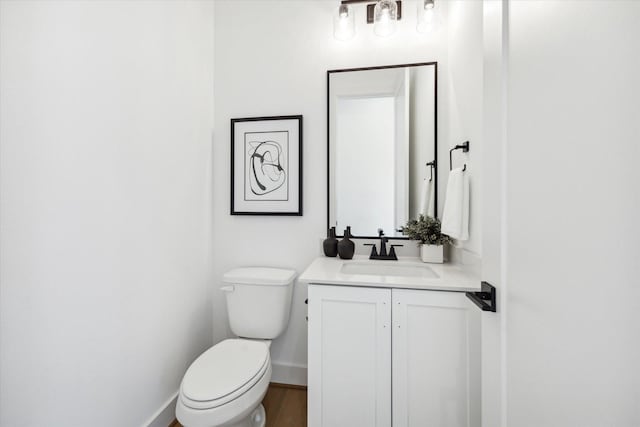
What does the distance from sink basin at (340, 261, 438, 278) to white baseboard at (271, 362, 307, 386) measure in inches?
31.0

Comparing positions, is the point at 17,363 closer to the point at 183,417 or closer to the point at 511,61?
the point at 183,417

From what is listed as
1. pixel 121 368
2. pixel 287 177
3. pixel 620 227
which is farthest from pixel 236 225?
pixel 620 227

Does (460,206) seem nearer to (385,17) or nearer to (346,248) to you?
(346,248)

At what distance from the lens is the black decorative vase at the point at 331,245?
1705 millimetres

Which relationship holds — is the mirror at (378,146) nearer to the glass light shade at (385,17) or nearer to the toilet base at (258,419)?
the glass light shade at (385,17)

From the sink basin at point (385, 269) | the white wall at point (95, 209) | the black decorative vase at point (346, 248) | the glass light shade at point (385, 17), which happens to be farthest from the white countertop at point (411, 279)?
the glass light shade at point (385, 17)

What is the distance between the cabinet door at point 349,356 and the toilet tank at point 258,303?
1.42 ft

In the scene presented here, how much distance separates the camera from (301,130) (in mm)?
1822

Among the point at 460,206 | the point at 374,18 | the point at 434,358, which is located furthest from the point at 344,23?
the point at 434,358

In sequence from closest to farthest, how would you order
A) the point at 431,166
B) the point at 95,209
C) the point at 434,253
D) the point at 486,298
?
the point at 486,298
the point at 95,209
the point at 434,253
the point at 431,166

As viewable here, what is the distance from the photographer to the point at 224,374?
1254 millimetres

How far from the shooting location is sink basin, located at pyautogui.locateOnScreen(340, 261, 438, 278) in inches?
61.3

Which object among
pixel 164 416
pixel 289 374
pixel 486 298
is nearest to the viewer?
pixel 486 298

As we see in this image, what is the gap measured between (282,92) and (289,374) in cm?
188
